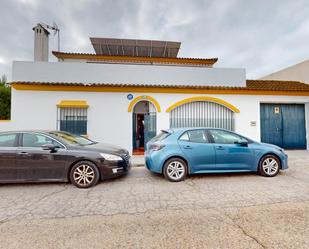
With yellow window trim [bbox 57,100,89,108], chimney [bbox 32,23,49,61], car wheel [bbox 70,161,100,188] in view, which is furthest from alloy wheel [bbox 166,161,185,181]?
chimney [bbox 32,23,49,61]

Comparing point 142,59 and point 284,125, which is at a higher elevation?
point 142,59

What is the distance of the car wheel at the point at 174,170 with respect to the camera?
198 inches

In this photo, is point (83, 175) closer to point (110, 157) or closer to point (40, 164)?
point (110, 157)

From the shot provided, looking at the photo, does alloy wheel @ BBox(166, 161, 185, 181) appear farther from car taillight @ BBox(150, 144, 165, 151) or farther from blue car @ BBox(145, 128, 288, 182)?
car taillight @ BBox(150, 144, 165, 151)

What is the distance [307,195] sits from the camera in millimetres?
3953

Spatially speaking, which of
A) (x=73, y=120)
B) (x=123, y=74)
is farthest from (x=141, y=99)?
(x=73, y=120)

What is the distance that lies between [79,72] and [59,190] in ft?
22.5

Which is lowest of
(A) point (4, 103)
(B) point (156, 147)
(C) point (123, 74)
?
(B) point (156, 147)

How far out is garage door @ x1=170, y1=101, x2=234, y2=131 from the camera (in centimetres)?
929

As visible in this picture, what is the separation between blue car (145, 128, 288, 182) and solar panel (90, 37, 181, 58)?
9.18m

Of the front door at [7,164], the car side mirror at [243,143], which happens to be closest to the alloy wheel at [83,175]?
the front door at [7,164]

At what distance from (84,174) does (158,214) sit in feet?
7.77

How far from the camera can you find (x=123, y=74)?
388 inches

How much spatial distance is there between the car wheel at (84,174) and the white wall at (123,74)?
6.00 meters
